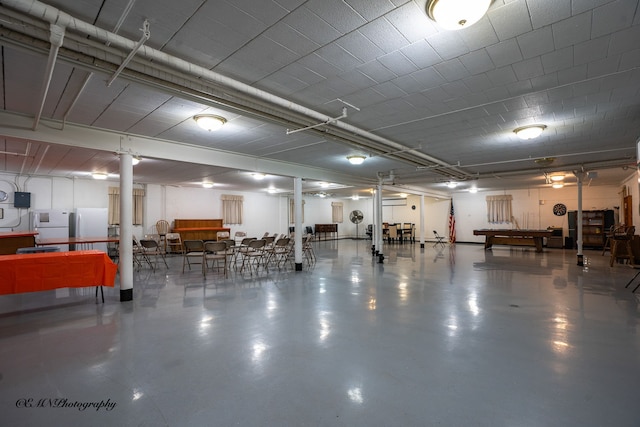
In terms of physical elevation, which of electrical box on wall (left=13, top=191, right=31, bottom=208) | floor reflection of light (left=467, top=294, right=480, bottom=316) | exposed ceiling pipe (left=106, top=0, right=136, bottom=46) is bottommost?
floor reflection of light (left=467, top=294, right=480, bottom=316)

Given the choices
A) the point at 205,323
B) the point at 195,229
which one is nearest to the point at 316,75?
the point at 205,323

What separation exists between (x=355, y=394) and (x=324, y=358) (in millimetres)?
589

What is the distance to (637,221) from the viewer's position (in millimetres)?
8688

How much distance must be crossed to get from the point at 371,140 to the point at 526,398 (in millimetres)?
4085

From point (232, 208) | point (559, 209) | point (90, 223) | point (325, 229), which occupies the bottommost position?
point (325, 229)

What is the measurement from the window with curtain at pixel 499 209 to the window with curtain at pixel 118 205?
15.4 metres

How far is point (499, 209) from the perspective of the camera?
14594 millimetres

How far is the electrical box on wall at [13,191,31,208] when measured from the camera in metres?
8.68

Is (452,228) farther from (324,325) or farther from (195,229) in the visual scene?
(324,325)

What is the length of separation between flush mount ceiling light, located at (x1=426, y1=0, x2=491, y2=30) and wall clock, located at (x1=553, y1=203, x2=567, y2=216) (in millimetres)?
14799

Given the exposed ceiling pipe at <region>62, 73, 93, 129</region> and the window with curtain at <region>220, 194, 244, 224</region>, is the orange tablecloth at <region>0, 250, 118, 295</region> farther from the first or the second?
the window with curtain at <region>220, 194, 244, 224</region>

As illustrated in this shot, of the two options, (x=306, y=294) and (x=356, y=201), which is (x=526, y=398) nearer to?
(x=306, y=294)

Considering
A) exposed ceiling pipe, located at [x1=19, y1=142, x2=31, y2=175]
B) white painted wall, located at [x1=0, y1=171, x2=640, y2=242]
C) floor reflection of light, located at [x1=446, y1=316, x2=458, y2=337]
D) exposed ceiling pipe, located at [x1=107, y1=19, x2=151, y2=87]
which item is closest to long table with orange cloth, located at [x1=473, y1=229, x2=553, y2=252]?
white painted wall, located at [x1=0, y1=171, x2=640, y2=242]

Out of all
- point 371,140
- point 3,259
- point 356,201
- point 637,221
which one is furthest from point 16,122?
point 356,201
